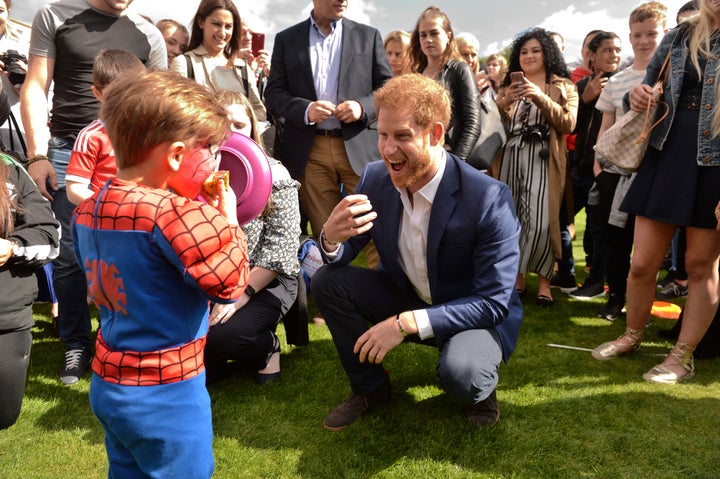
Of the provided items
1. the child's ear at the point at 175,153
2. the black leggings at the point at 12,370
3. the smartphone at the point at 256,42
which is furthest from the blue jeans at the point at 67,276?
the smartphone at the point at 256,42

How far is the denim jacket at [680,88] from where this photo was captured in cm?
276

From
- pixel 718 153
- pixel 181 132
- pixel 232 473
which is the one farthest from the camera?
pixel 718 153

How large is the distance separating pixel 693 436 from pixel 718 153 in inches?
54.6

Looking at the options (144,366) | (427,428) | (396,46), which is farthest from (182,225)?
(396,46)

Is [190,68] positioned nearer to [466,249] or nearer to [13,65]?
[13,65]

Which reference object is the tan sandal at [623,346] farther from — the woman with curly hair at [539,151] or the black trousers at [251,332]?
the black trousers at [251,332]

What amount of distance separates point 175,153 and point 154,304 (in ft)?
1.35

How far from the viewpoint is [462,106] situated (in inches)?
172

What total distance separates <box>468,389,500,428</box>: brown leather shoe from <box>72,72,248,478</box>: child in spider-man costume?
1433mm

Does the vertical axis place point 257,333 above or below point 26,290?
below

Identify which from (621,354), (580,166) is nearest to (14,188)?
(621,354)

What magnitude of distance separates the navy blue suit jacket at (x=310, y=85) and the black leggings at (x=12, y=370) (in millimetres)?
2198

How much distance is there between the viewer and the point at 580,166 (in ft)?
15.9

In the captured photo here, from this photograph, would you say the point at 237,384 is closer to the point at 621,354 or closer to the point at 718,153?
the point at 621,354
